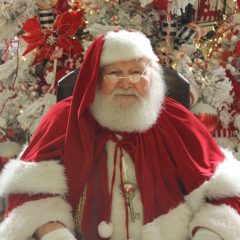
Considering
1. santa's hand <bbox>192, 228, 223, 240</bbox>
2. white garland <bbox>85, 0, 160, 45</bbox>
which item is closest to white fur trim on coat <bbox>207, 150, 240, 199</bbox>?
santa's hand <bbox>192, 228, 223, 240</bbox>

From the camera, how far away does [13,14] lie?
2.20 meters

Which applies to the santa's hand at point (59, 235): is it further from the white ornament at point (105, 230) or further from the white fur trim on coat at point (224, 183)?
the white fur trim on coat at point (224, 183)

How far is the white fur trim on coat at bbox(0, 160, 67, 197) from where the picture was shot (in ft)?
4.58

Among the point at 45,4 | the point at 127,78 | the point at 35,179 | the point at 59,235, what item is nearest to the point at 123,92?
the point at 127,78

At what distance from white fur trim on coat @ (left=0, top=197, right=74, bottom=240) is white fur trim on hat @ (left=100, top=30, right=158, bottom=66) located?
0.55 metres

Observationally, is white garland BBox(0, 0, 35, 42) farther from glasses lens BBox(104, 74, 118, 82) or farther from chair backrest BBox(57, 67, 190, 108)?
glasses lens BBox(104, 74, 118, 82)

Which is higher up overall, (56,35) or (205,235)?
(56,35)

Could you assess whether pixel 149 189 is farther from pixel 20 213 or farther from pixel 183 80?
pixel 183 80

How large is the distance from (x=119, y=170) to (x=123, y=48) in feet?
1.49

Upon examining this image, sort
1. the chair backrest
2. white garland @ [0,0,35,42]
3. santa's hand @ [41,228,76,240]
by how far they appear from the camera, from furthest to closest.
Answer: white garland @ [0,0,35,42], the chair backrest, santa's hand @ [41,228,76,240]

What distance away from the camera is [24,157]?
156 cm

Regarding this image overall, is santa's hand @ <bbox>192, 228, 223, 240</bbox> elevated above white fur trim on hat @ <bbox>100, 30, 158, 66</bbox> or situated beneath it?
situated beneath

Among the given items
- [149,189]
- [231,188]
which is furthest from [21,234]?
[231,188]

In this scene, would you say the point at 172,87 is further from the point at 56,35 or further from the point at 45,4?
the point at 45,4
